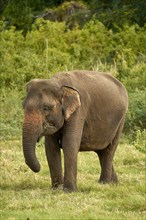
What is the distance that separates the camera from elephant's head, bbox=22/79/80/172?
10.5m

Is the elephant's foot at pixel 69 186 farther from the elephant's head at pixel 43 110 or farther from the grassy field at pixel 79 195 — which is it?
the elephant's head at pixel 43 110

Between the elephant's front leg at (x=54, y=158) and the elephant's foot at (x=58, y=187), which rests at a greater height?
the elephant's front leg at (x=54, y=158)

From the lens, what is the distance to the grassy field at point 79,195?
948cm

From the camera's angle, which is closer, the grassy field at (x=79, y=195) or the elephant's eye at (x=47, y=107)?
the grassy field at (x=79, y=195)

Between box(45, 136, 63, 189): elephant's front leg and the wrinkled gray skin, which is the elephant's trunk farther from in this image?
box(45, 136, 63, 189): elephant's front leg

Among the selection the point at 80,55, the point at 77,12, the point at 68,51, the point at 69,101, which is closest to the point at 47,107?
the point at 69,101

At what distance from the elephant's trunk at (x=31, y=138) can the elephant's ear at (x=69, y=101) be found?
525 mm

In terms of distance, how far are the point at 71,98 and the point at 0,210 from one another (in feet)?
6.49

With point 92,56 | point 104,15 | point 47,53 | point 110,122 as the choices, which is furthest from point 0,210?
point 104,15

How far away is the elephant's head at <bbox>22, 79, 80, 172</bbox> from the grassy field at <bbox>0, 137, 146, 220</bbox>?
58cm

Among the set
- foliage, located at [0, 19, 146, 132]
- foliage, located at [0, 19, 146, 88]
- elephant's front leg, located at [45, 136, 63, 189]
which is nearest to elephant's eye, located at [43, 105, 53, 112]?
elephant's front leg, located at [45, 136, 63, 189]

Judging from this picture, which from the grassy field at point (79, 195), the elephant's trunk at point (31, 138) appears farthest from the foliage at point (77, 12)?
the elephant's trunk at point (31, 138)

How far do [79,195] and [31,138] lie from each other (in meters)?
0.96

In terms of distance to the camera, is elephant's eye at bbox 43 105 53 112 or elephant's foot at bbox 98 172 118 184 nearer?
elephant's eye at bbox 43 105 53 112
